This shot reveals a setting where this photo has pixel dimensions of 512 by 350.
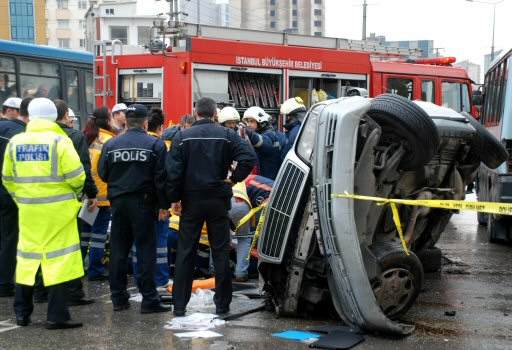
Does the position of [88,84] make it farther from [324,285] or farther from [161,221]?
[324,285]

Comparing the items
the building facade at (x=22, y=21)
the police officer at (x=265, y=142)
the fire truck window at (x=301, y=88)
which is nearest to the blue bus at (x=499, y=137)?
the police officer at (x=265, y=142)

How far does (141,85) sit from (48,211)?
782 cm

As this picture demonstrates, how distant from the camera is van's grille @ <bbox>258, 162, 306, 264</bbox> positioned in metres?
6.32

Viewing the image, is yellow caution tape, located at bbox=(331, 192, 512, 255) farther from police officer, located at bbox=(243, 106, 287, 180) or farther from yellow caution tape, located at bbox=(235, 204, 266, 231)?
police officer, located at bbox=(243, 106, 287, 180)

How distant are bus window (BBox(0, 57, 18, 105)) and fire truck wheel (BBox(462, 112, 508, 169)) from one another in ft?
34.0

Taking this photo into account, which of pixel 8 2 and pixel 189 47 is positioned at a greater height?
pixel 8 2

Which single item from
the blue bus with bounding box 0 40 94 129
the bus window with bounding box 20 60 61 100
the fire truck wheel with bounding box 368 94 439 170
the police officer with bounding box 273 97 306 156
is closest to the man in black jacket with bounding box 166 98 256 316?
the fire truck wheel with bounding box 368 94 439 170

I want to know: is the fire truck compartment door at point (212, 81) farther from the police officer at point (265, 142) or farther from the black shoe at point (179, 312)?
the black shoe at point (179, 312)

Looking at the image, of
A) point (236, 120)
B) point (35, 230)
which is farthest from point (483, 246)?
point (35, 230)

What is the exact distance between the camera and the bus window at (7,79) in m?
14.9

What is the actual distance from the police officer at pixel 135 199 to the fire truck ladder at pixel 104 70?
717cm

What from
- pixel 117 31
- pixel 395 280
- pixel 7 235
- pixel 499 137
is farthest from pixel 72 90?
pixel 117 31

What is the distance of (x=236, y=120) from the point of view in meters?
9.23

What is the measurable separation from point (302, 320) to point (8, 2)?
85937 millimetres
